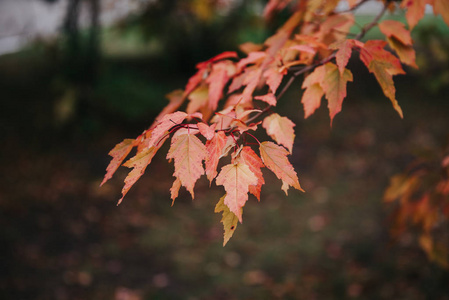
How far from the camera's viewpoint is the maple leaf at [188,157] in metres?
0.98

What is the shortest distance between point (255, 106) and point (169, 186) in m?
4.32

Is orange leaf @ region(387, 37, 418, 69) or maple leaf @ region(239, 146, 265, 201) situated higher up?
maple leaf @ region(239, 146, 265, 201)

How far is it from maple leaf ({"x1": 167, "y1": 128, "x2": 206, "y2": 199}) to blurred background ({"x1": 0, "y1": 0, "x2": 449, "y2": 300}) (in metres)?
1.85

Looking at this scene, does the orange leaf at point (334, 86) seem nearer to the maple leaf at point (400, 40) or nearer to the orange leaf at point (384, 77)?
the orange leaf at point (384, 77)

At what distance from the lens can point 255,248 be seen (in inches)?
170

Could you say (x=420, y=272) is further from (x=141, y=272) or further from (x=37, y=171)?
(x=37, y=171)

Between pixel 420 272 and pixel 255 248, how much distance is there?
1.68 metres

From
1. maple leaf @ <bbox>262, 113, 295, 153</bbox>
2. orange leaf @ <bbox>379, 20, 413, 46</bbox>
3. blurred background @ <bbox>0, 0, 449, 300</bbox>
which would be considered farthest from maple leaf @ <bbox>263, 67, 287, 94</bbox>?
blurred background @ <bbox>0, 0, 449, 300</bbox>

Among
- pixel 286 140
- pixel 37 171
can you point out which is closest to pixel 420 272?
pixel 286 140

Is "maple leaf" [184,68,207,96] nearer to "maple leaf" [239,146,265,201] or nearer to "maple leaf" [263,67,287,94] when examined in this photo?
"maple leaf" [263,67,287,94]

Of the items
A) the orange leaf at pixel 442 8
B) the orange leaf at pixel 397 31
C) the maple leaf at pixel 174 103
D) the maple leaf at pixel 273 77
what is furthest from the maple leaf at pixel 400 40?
the maple leaf at pixel 174 103

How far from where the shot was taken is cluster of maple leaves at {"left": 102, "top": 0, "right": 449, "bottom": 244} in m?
1.01

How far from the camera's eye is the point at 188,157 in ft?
3.27

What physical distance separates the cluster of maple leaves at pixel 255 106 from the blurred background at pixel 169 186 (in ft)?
3.81
